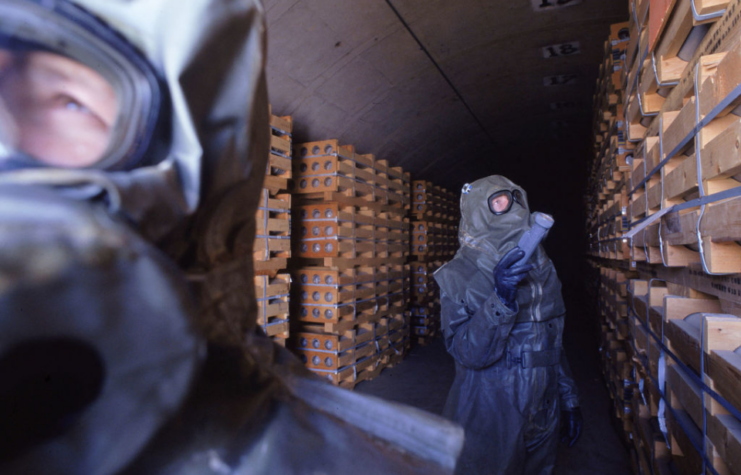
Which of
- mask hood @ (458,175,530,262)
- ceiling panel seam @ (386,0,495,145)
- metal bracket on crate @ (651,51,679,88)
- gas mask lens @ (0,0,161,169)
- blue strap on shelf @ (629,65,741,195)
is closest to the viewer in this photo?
gas mask lens @ (0,0,161,169)

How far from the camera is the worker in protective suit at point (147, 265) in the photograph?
491 mm

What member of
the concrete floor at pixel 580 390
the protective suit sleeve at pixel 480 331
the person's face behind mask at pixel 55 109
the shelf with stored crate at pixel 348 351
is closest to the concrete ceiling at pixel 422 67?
the shelf with stored crate at pixel 348 351

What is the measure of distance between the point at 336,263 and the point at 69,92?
5.88 m

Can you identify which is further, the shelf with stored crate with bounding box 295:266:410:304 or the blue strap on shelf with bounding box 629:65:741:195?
the shelf with stored crate with bounding box 295:266:410:304

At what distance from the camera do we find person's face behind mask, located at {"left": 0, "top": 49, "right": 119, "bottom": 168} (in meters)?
0.60

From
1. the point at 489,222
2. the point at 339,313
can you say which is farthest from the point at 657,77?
the point at 339,313

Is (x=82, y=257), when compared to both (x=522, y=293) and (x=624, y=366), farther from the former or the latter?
(x=624, y=366)

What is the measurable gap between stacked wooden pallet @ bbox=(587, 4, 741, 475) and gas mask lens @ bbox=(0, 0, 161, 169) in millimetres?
1849

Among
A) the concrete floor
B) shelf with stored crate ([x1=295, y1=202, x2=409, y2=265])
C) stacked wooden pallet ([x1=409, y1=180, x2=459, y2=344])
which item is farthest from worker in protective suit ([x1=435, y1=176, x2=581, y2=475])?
stacked wooden pallet ([x1=409, y1=180, x2=459, y2=344])

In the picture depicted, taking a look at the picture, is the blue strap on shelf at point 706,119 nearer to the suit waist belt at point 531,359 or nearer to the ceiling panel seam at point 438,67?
the suit waist belt at point 531,359

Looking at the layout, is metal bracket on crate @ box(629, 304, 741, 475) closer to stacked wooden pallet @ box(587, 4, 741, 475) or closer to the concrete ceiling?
stacked wooden pallet @ box(587, 4, 741, 475)

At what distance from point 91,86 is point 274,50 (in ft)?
16.3

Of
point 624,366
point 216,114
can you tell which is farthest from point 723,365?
point 624,366

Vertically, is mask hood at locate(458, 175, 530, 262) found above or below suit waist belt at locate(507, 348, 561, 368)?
above
